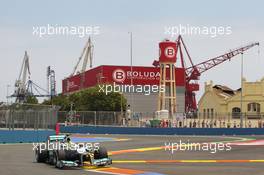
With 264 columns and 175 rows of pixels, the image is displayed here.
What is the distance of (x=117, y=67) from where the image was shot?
105 meters

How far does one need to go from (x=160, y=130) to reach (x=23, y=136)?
24547 mm

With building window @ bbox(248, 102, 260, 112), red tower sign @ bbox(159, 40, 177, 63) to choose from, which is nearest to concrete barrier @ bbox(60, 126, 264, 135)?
red tower sign @ bbox(159, 40, 177, 63)

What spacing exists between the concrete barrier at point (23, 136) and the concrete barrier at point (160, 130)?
69.3 feet

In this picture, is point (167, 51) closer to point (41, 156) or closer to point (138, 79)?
point (138, 79)

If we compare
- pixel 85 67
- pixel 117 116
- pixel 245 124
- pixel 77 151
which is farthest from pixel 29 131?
pixel 85 67

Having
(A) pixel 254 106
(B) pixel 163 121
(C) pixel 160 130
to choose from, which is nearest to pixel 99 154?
(C) pixel 160 130

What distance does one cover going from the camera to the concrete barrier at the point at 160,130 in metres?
54.0

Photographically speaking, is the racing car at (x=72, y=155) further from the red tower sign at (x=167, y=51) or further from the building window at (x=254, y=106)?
the building window at (x=254, y=106)

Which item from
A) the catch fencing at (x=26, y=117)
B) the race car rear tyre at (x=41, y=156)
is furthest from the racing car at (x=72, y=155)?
the catch fencing at (x=26, y=117)

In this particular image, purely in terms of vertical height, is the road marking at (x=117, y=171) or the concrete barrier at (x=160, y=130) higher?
the concrete barrier at (x=160, y=130)

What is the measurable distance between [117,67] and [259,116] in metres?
48.9

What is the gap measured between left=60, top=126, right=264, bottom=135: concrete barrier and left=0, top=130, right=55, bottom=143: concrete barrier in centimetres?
2112

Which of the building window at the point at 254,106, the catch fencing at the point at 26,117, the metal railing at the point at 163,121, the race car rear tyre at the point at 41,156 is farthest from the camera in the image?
the building window at the point at 254,106

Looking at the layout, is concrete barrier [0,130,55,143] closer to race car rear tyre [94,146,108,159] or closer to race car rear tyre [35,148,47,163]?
race car rear tyre [35,148,47,163]
